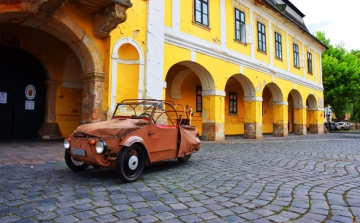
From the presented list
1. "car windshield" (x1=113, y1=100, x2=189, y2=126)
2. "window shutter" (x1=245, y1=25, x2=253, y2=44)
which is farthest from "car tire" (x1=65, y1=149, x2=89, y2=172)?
"window shutter" (x1=245, y1=25, x2=253, y2=44)

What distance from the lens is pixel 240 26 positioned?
15352 mm

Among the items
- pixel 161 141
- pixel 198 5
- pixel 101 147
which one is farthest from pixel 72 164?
pixel 198 5

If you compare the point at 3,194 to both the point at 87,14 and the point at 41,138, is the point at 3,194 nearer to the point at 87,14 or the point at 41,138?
the point at 87,14

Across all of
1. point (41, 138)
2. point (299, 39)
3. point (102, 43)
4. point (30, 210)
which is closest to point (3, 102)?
point (41, 138)

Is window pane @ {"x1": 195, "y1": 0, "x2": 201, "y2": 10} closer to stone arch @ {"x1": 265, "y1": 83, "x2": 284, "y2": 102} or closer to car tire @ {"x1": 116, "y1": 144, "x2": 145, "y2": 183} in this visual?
stone arch @ {"x1": 265, "y1": 83, "x2": 284, "y2": 102}

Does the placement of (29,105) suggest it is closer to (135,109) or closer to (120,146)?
(135,109)

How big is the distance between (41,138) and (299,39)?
19.4 m

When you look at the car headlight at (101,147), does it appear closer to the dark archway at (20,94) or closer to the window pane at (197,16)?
the dark archway at (20,94)

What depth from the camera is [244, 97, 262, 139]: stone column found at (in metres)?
15.7

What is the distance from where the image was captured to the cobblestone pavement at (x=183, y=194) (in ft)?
9.84

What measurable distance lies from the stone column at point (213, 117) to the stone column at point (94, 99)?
583 cm

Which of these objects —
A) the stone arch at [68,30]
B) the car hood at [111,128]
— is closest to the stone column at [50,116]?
the stone arch at [68,30]

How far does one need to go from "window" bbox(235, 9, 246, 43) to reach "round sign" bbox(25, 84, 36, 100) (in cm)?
1011

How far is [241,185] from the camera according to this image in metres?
4.35
